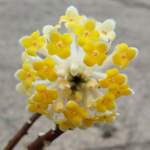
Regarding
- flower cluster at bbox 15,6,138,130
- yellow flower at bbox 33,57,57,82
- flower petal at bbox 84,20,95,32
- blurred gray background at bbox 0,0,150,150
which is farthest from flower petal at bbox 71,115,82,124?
blurred gray background at bbox 0,0,150,150

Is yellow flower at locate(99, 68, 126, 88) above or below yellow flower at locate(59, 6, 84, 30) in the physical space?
below

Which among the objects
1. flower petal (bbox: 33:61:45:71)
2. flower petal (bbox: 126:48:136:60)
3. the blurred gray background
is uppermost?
the blurred gray background

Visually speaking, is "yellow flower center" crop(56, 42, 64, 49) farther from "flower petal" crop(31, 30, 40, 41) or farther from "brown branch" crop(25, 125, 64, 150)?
"brown branch" crop(25, 125, 64, 150)

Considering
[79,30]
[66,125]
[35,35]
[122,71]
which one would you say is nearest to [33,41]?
[35,35]

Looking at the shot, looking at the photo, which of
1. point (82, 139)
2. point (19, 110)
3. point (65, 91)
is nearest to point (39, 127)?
point (19, 110)

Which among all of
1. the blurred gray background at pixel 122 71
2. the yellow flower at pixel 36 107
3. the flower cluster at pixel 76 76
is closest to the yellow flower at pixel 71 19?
the flower cluster at pixel 76 76

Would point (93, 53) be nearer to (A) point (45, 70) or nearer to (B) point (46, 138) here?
(A) point (45, 70)

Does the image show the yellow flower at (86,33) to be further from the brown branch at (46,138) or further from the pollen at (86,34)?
the brown branch at (46,138)

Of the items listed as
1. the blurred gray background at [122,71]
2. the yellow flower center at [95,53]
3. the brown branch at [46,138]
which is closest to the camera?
the yellow flower center at [95,53]

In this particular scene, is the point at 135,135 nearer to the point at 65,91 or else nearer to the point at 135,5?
the point at 65,91
